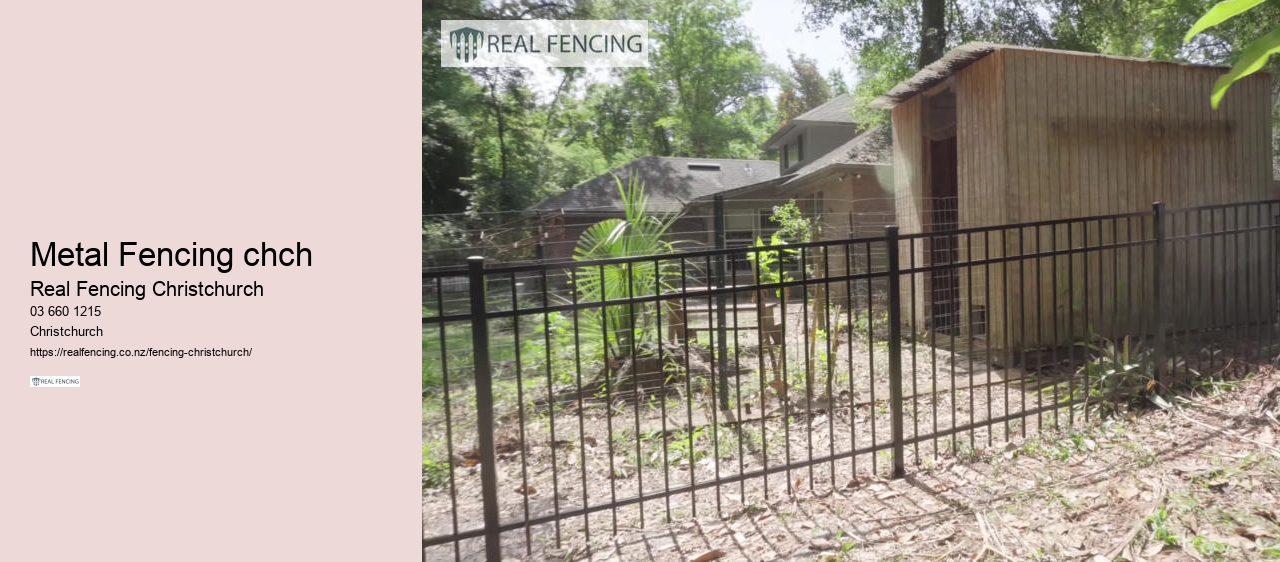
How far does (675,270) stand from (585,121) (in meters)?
27.2

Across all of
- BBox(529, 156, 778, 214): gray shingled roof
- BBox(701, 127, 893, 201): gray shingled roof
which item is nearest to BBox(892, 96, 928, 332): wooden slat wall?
BBox(701, 127, 893, 201): gray shingled roof

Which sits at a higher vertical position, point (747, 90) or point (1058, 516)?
point (747, 90)

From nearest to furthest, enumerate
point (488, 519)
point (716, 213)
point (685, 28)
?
point (488, 519)
point (716, 213)
point (685, 28)

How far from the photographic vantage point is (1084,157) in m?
6.95

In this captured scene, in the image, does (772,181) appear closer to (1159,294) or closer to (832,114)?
(832,114)

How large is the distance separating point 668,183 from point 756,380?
58.7 ft

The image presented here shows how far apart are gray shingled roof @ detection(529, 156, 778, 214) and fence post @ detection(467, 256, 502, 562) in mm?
17869

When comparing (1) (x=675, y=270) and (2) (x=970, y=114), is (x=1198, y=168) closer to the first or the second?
(2) (x=970, y=114)

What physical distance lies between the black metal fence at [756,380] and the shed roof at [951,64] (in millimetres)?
1788

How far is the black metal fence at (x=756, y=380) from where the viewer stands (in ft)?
10.9

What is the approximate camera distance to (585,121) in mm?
32438

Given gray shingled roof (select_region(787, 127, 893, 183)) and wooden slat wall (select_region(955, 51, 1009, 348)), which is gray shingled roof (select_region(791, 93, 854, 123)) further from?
wooden slat wall (select_region(955, 51, 1009, 348))

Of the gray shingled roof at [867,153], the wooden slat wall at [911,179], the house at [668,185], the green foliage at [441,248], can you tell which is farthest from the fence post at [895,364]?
the house at [668,185]
